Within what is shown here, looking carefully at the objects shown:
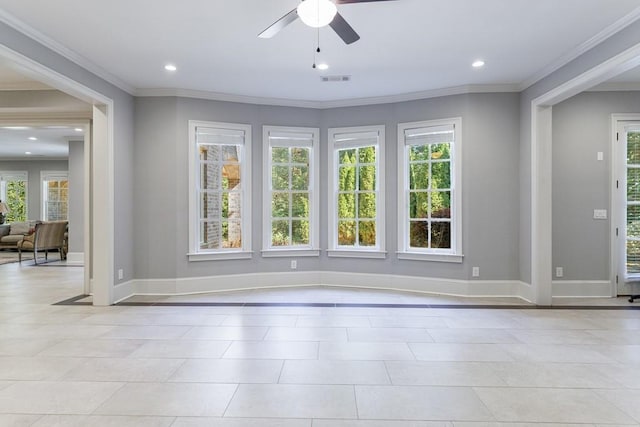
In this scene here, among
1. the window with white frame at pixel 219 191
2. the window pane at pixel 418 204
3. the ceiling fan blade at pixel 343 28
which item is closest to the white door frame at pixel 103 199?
the window with white frame at pixel 219 191

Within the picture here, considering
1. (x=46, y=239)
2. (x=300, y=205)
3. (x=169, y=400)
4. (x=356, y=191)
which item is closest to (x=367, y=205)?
(x=356, y=191)

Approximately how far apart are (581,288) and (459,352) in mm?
3065

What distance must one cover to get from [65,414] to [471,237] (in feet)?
15.5

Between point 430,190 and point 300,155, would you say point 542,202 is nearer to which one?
point 430,190

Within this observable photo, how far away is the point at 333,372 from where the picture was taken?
9.41 feet

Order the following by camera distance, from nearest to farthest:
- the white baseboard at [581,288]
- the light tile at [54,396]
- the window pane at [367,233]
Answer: the light tile at [54,396] → the white baseboard at [581,288] → the window pane at [367,233]

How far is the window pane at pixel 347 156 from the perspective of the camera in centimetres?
617

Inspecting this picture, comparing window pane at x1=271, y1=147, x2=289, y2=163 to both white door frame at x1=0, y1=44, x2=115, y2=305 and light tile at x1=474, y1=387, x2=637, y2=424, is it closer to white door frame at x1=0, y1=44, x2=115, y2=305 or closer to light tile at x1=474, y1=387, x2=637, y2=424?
white door frame at x1=0, y1=44, x2=115, y2=305

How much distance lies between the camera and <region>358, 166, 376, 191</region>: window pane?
6.06 m

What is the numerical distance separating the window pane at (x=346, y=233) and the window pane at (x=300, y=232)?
0.52 metres

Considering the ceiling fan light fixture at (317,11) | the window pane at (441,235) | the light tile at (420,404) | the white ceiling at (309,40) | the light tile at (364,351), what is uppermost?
the white ceiling at (309,40)

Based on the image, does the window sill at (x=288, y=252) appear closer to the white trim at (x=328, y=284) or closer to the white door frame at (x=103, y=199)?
the white trim at (x=328, y=284)

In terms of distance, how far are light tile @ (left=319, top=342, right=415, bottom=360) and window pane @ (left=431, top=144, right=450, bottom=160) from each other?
10.1 feet

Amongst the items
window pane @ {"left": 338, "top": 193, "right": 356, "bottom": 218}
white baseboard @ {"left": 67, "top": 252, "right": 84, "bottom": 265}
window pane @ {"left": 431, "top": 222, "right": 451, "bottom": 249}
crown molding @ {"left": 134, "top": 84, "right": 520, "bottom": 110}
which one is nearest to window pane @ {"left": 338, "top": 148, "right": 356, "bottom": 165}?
window pane @ {"left": 338, "top": 193, "right": 356, "bottom": 218}
